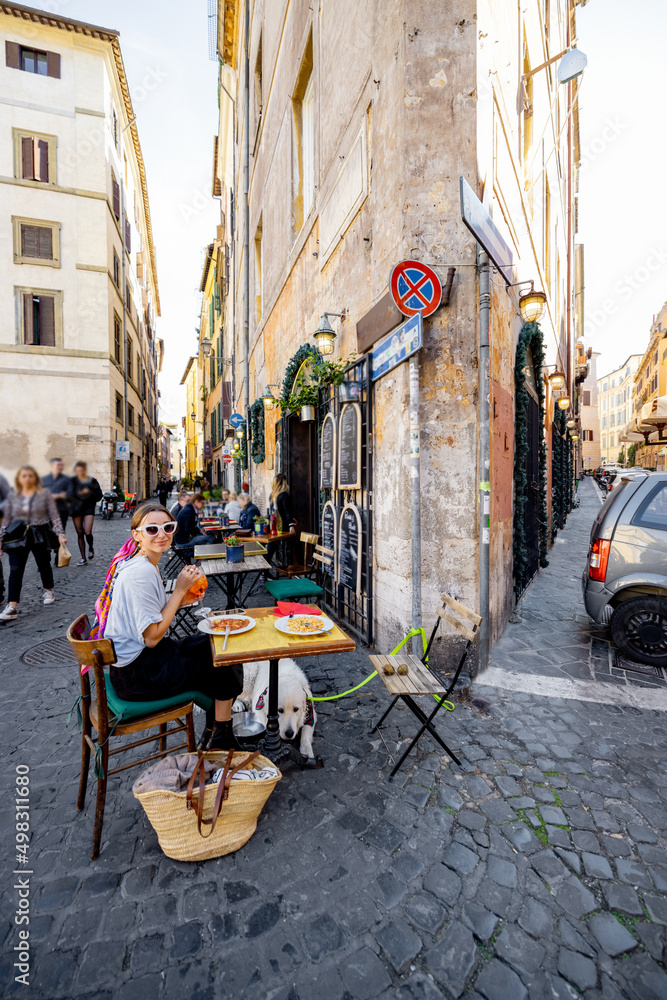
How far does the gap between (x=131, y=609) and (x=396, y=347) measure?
316 cm

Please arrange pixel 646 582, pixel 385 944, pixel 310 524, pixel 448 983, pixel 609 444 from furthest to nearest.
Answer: pixel 609 444, pixel 310 524, pixel 646 582, pixel 385 944, pixel 448 983

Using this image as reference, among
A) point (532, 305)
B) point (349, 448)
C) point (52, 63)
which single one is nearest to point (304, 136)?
point (532, 305)

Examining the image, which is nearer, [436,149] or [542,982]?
[542,982]

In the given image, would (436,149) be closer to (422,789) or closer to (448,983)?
(422,789)

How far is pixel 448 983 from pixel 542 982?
0.35 metres

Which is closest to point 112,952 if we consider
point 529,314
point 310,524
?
point 529,314

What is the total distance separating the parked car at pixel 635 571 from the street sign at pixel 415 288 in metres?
2.97

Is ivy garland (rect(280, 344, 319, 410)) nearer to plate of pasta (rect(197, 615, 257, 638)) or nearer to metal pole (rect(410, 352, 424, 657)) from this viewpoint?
metal pole (rect(410, 352, 424, 657))

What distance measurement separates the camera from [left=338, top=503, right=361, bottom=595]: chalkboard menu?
5.32 m

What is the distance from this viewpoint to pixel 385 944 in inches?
72.3

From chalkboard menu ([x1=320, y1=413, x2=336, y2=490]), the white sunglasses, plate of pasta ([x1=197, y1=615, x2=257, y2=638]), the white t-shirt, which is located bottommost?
plate of pasta ([x1=197, y1=615, x2=257, y2=638])

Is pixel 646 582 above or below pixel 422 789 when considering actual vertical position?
above

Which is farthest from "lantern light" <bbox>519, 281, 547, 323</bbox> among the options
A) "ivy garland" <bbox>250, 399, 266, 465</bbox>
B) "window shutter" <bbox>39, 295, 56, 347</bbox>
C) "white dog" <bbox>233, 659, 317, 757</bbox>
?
"window shutter" <bbox>39, 295, 56, 347</bbox>

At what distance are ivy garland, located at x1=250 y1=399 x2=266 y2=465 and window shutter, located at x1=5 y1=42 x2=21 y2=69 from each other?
1938cm
